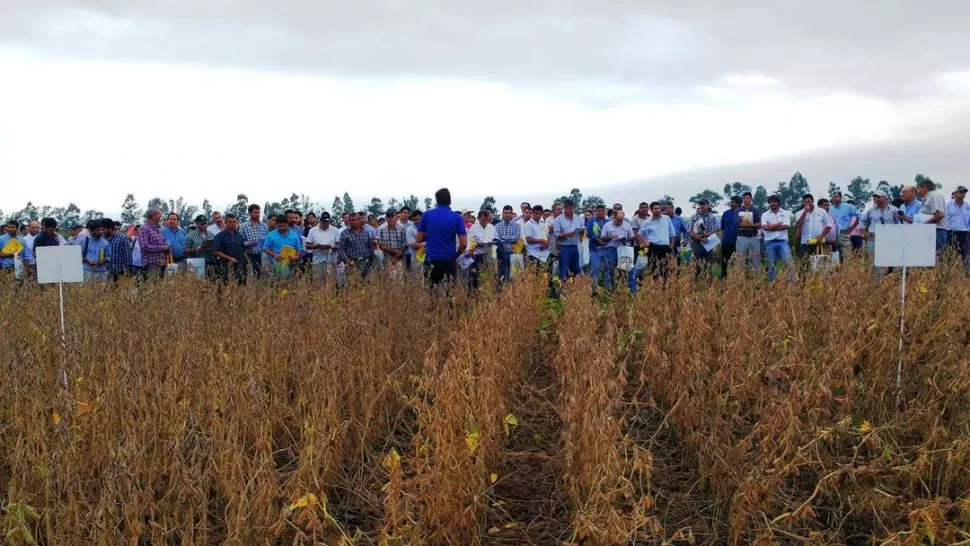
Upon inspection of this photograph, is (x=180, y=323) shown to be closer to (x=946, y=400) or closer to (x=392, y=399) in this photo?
(x=392, y=399)

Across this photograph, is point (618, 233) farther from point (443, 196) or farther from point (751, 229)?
point (443, 196)

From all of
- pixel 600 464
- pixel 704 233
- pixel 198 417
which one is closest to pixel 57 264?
pixel 198 417

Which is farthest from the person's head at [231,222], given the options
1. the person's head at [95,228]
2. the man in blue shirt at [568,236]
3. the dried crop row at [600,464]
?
the dried crop row at [600,464]

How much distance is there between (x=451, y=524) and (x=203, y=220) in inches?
359

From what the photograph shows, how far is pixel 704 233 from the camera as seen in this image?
42.7 feet

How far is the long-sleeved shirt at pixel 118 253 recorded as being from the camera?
33.6 ft

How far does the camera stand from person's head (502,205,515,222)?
39.9 ft

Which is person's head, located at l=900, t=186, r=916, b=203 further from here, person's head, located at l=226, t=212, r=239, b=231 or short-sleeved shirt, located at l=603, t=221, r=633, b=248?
person's head, located at l=226, t=212, r=239, b=231

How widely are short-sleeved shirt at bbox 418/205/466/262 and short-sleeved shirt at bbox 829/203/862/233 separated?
777 centimetres

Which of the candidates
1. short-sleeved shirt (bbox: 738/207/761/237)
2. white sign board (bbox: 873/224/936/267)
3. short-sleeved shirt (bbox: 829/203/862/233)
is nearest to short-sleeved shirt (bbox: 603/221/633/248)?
short-sleeved shirt (bbox: 738/207/761/237)

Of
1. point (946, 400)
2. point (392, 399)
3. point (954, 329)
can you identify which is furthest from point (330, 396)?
point (954, 329)

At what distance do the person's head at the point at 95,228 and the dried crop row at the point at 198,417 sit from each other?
14.9 ft

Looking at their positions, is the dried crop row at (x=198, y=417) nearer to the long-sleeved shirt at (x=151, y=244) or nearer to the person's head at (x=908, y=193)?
A: the long-sleeved shirt at (x=151, y=244)

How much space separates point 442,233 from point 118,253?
5.08 metres
